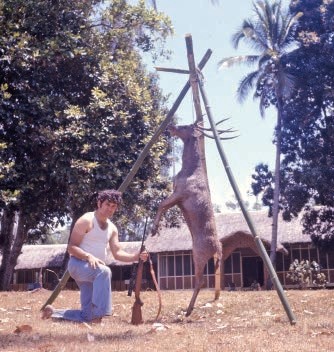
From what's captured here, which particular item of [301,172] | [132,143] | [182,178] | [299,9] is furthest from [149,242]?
[182,178]

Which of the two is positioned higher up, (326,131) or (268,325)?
(326,131)

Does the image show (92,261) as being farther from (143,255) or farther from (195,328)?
(195,328)

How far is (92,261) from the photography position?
619 cm

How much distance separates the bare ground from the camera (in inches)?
198

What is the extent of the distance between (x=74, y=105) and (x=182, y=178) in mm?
7527

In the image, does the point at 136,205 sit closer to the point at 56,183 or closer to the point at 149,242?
the point at 56,183

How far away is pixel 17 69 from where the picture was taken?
536 inches

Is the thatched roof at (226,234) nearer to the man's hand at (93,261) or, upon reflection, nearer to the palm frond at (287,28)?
the palm frond at (287,28)

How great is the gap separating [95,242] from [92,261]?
1.37 ft

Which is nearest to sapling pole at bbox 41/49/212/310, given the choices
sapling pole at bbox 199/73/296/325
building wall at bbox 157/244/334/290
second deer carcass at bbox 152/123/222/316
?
sapling pole at bbox 199/73/296/325

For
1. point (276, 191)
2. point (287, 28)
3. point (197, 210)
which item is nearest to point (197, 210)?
point (197, 210)

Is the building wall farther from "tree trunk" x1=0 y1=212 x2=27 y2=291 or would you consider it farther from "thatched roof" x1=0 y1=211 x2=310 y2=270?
"tree trunk" x1=0 y1=212 x2=27 y2=291

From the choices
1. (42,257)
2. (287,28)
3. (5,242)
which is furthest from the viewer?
(42,257)

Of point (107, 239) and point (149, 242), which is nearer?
point (107, 239)
